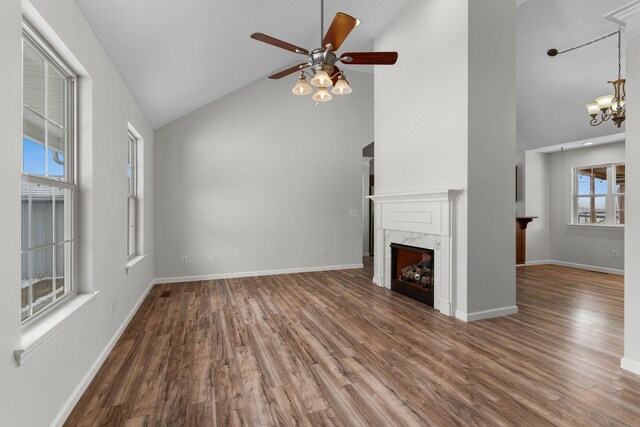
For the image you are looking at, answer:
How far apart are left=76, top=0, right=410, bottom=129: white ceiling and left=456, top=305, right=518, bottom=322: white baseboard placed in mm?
3806

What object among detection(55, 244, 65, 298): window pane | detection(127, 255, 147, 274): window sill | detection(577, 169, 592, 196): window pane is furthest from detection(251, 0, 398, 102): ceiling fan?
detection(577, 169, 592, 196): window pane

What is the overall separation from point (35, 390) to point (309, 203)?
4840 mm

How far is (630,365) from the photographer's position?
2330 mm

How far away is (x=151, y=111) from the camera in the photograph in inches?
171

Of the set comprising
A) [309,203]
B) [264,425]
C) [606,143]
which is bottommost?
[264,425]

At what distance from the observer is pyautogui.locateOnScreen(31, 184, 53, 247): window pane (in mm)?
1757

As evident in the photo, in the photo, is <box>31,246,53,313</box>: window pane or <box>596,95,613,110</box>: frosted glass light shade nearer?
<box>31,246,53,313</box>: window pane

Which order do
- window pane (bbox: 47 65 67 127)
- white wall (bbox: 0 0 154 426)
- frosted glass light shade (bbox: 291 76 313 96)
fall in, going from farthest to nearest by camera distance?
frosted glass light shade (bbox: 291 76 313 96) → window pane (bbox: 47 65 67 127) → white wall (bbox: 0 0 154 426)

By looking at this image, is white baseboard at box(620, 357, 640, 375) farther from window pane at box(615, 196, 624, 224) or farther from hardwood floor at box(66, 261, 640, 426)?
window pane at box(615, 196, 624, 224)

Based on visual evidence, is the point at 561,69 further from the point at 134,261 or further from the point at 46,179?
the point at 134,261

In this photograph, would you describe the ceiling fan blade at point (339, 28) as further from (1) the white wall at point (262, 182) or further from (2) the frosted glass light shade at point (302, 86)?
(1) the white wall at point (262, 182)

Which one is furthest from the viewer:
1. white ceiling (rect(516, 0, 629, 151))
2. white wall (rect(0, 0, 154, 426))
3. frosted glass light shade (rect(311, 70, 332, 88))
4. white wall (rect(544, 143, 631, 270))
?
white wall (rect(544, 143, 631, 270))

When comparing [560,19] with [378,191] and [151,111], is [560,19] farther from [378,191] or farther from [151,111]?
[151,111]

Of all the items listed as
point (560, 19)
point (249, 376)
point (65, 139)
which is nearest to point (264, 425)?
point (249, 376)
